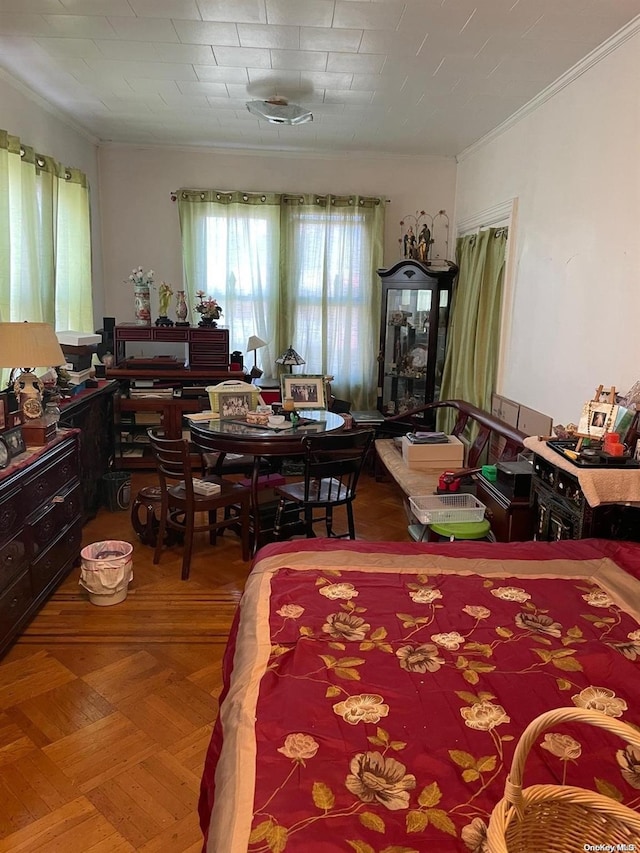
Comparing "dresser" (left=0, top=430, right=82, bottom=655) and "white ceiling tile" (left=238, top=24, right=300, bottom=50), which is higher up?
"white ceiling tile" (left=238, top=24, right=300, bottom=50)

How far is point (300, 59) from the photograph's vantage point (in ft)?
10.1

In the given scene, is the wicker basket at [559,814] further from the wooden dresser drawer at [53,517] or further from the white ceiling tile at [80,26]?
the white ceiling tile at [80,26]

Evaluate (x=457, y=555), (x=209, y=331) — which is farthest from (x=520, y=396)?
(x=209, y=331)

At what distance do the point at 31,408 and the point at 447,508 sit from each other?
82.7 inches

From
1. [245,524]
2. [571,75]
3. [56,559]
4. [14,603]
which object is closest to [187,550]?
[245,524]

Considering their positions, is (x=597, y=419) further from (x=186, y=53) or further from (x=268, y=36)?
(x=186, y=53)

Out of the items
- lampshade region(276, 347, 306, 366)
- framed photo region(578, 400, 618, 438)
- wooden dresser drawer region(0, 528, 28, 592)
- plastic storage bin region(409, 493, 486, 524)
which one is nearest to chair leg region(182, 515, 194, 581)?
wooden dresser drawer region(0, 528, 28, 592)

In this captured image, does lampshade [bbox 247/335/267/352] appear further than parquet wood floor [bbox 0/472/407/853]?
Yes

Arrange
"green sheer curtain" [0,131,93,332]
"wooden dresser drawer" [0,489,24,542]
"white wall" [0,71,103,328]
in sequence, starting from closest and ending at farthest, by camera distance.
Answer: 1. "wooden dresser drawer" [0,489,24,542]
2. "green sheer curtain" [0,131,93,332]
3. "white wall" [0,71,103,328]

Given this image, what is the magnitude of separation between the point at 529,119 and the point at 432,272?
1424 mm

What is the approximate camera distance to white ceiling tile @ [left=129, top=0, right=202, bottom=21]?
2.50 meters

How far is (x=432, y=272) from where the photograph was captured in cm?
496

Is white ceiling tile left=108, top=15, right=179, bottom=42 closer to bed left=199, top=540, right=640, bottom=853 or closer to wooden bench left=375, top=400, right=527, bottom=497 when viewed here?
bed left=199, top=540, right=640, bottom=853

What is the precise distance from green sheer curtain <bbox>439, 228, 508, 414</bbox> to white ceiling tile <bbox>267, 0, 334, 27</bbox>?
6.90 ft
